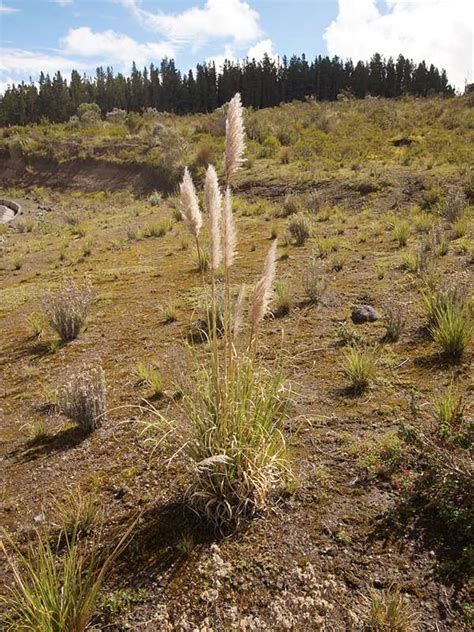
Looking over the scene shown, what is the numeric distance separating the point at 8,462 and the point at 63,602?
5.53 feet

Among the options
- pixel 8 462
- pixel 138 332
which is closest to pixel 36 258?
pixel 138 332

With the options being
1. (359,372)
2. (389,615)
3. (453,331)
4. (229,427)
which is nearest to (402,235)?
(453,331)

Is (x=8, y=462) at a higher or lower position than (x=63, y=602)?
lower

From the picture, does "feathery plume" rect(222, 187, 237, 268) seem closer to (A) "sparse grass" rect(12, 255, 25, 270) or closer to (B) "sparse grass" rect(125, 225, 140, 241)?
(A) "sparse grass" rect(12, 255, 25, 270)

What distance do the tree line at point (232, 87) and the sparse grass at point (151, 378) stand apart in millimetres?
55434

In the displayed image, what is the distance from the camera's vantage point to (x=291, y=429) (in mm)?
3205

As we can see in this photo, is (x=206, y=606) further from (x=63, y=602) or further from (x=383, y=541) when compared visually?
(x=383, y=541)

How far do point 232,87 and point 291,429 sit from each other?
6003 centimetres

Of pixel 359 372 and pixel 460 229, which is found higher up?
pixel 460 229

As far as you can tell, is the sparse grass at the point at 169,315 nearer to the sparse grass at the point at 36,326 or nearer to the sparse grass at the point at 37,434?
the sparse grass at the point at 36,326

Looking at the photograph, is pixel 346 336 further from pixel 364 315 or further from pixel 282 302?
pixel 282 302

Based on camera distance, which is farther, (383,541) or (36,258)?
(36,258)

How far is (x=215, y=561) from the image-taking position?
2141mm

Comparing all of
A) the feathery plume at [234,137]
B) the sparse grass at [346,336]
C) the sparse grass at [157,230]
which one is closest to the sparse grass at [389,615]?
the feathery plume at [234,137]
